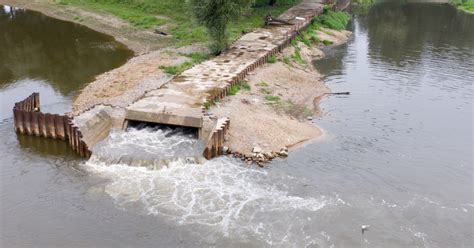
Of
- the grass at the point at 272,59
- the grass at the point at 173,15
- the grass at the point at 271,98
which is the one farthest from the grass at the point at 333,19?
the grass at the point at 271,98

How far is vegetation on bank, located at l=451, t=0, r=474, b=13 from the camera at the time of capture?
94.3 meters

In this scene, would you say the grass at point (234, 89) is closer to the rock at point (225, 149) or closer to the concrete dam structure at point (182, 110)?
the concrete dam structure at point (182, 110)

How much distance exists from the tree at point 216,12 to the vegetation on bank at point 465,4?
59.8 meters

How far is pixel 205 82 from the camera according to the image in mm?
42875

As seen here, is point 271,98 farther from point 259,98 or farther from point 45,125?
point 45,125

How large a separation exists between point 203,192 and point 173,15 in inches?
1872

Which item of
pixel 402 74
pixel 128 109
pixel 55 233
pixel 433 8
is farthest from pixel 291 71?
pixel 433 8

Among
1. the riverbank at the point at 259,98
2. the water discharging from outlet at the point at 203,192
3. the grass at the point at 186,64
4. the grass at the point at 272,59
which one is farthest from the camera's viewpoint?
the grass at the point at 272,59

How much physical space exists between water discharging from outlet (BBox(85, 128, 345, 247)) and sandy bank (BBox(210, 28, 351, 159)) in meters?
3.23

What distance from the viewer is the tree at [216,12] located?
49656 mm

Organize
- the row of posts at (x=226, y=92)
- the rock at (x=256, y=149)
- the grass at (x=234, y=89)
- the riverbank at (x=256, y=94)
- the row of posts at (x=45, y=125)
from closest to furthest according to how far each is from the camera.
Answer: the row of posts at (x=226, y=92), the rock at (x=256, y=149), the row of posts at (x=45, y=125), the riverbank at (x=256, y=94), the grass at (x=234, y=89)

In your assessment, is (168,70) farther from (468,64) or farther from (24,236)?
(468,64)

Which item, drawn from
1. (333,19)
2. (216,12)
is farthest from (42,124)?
(333,19)

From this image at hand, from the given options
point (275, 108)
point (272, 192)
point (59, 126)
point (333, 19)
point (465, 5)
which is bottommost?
point (272, 192)
